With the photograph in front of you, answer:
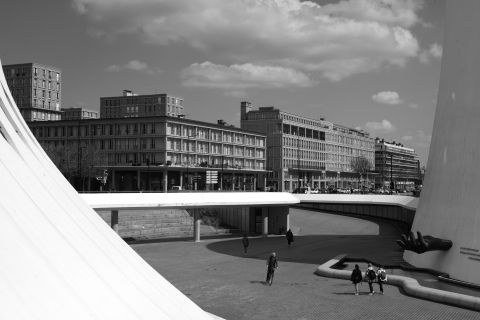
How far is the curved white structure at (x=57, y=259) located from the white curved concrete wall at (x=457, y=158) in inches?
550

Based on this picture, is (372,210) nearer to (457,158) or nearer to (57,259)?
(457,158)

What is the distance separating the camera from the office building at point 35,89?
103 m

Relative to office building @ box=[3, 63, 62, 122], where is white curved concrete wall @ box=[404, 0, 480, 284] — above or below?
below

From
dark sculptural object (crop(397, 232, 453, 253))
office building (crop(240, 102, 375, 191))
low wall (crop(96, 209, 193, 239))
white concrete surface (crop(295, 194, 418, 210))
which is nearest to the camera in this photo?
dark sculptural object (crop(397, 232, 453, 253))

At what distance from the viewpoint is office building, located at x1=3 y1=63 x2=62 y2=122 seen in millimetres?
103250

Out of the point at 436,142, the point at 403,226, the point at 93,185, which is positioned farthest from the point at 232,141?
the point at 436,142

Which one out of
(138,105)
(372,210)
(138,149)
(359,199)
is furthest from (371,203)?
(138,105)

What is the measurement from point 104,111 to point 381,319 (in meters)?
115

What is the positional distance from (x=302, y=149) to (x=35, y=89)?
55830 millimetres

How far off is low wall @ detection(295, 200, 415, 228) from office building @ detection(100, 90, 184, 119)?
6879 centimetres

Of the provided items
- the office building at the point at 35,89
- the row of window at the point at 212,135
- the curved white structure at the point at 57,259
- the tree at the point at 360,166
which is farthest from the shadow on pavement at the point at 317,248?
the tree at the point at 360,166

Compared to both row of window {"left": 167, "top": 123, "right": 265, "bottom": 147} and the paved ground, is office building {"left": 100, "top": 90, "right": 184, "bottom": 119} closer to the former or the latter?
row of window {"left": 167, "top": 123, "right": 265, "bottom": 147}

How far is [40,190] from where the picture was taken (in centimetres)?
918

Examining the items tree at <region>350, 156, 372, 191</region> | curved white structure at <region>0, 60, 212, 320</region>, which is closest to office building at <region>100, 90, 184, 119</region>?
tree at <region>350, 156, 372, 191</region>
